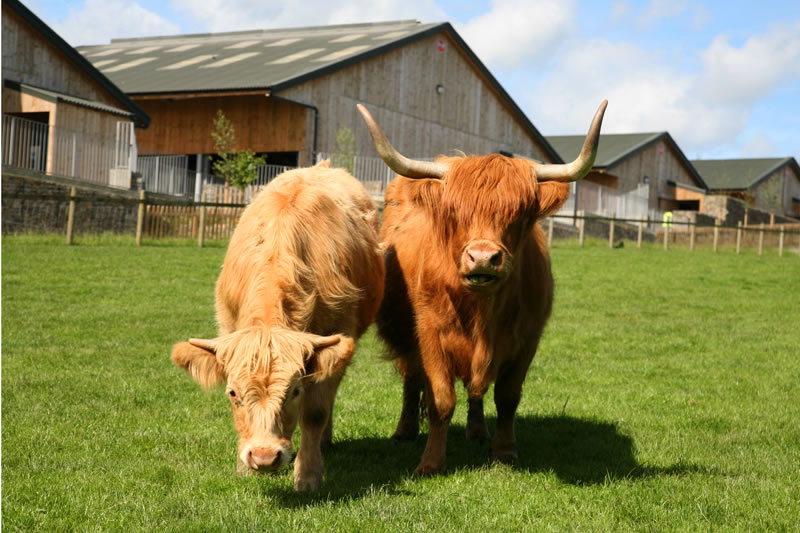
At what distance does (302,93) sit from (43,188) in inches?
420

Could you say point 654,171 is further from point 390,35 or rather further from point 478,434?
point 478,434

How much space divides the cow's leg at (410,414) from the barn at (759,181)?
178ft

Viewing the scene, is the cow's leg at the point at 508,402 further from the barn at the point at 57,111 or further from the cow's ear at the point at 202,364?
the barn at the point at 57,111

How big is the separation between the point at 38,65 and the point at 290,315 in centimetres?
2719

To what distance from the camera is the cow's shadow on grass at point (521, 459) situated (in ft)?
17.0

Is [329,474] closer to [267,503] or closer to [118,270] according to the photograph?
[267,503]

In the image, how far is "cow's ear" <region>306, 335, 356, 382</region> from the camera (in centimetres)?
452

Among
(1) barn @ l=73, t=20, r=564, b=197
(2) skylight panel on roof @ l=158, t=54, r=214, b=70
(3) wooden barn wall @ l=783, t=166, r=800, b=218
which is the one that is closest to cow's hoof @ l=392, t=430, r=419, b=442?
(1) barn @ l=73, t=20, r=564, b=197

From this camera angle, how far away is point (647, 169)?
51375 mm

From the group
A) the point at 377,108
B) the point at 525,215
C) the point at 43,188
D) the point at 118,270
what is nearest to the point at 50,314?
the point at 118,270

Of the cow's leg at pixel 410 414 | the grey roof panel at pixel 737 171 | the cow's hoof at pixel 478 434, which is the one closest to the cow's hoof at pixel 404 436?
the cow's leg at pixel 410 414

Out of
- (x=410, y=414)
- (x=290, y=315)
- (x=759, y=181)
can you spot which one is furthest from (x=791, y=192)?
(x=290, y=315)

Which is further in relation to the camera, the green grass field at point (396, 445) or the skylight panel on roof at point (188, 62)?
the skylight panel on roof at point (188, 62)

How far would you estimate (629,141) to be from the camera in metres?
51.7
